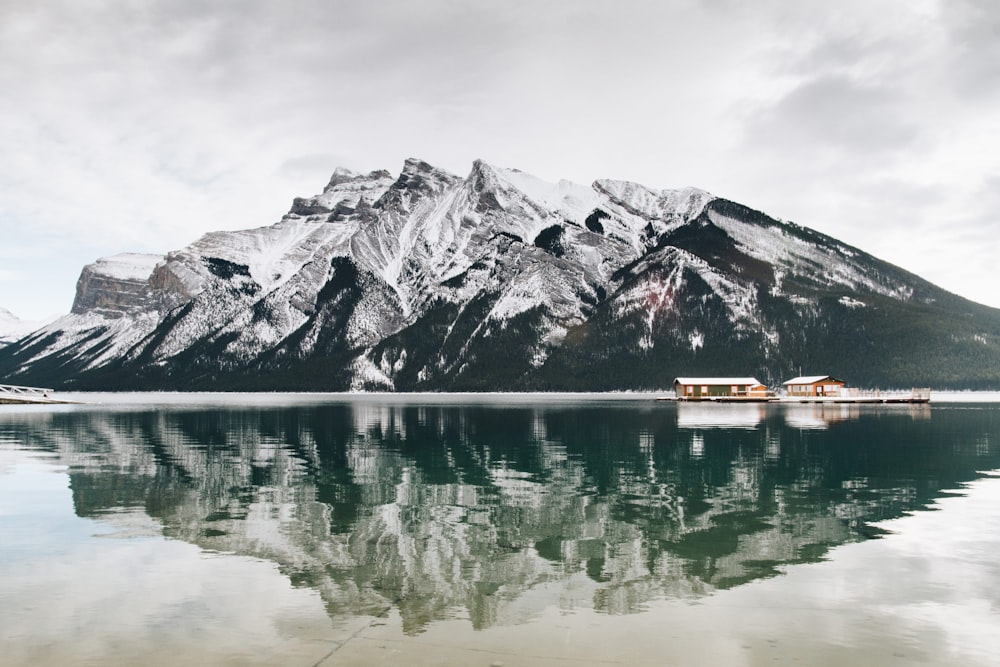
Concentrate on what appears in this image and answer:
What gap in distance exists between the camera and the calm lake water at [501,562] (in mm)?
19156

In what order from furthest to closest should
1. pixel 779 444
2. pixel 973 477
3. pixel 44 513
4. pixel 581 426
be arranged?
pixel 581 426 → pixel 779 444 → pixel 973 477 → pixel 44 513

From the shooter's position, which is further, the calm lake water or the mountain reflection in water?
the mountain reflection in water

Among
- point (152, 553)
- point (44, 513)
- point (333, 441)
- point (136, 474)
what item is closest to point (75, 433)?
point (333, 441)

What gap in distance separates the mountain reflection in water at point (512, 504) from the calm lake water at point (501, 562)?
203 millimetres

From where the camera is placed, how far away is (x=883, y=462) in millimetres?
59875

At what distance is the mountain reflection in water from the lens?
24.9 metres

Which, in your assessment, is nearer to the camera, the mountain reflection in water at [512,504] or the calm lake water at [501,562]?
the calm lake water at [501,562]

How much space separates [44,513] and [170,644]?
76.8ft

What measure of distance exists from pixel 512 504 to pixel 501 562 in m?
12.4

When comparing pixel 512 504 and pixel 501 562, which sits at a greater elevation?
pixel 512 504

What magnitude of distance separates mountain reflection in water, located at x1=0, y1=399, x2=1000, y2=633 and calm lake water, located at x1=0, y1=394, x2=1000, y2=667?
0.66 feet

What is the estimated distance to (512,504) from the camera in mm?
39844

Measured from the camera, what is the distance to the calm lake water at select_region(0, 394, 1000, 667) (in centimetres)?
1916

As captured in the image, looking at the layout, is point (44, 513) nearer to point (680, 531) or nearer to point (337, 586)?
point (337, 586)
